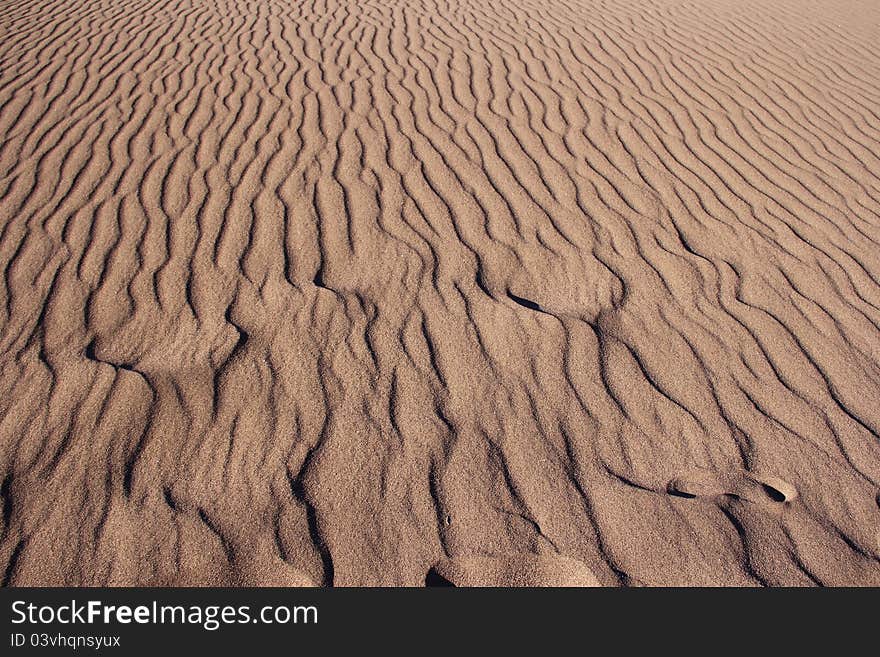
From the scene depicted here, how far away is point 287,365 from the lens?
265 centimetres

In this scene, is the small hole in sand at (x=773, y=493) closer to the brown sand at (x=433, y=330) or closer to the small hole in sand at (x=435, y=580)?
the brown sand at (x=433, y=330)

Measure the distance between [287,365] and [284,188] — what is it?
5.09ft

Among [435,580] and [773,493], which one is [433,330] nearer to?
[435,580]

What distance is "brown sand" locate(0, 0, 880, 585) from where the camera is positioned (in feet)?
6.84

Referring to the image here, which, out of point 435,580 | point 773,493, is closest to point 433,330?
point 435,580

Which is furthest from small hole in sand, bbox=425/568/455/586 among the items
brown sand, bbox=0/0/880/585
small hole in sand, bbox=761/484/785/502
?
small hole in sand, bbox=761/484/785/502

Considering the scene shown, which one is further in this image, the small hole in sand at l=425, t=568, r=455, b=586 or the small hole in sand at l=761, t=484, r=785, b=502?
the small hole in sand at l=761, t=484, r=785, b=502

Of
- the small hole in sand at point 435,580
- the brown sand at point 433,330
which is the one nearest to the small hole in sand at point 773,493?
the brown sand at point 433,330

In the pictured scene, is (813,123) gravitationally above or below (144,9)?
above

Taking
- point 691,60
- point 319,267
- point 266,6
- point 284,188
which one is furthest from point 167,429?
point 266,6

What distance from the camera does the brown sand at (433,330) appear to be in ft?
6.84

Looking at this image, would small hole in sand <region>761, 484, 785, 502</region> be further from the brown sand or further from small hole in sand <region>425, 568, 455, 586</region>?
small hole in sand <region>425, 568, 455, 586</region>

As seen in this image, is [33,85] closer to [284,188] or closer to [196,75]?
[196,75]

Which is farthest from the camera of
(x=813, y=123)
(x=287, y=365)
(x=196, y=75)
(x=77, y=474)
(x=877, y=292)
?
(x=196, y=75)
